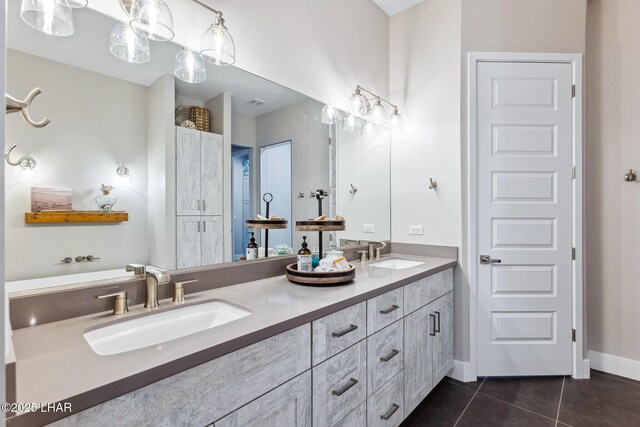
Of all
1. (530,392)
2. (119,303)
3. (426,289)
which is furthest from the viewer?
(530,392)

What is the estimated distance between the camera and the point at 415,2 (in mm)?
2680

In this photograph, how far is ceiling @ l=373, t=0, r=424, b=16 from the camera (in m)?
2.68

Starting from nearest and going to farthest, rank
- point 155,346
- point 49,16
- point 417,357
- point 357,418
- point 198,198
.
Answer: point 155,346 < point 49,16 < point 357,418 < point 198,198 < point 417,357

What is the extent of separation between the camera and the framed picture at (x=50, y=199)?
107 centimetres

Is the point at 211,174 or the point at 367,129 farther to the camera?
the point at 367,129

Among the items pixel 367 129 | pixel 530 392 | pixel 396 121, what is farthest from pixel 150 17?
pixel 530 392

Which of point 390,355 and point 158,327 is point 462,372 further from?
point 158,327

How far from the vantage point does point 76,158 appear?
3.78 ft

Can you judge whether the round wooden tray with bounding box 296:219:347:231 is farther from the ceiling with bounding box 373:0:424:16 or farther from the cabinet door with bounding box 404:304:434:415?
the ceiling with bounding box 373:0:424:16

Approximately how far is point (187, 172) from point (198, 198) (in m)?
0.13

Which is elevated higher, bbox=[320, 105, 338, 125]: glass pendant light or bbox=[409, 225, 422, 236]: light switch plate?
bbox=[320, 105, 338, 125]: glass pendant light

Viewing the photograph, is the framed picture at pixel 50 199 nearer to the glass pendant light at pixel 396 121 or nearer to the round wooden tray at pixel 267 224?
the round wooden tray at pixel 267 224

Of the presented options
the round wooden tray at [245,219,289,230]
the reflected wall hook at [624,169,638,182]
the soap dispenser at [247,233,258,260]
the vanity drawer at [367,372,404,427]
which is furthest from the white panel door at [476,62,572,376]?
the soap dispenser at [247,233,258,260]

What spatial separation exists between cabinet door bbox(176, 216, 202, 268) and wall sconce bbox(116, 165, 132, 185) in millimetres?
263
